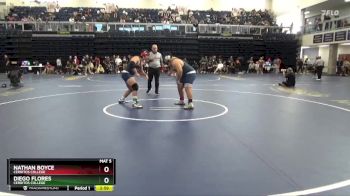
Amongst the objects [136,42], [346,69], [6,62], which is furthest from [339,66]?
[6,62]

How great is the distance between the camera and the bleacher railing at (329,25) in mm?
25078

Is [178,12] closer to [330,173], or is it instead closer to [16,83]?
[16,83]

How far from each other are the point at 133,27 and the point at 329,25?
50.2 ft

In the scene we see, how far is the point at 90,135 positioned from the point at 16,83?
389 inches

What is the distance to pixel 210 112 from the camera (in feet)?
27.2

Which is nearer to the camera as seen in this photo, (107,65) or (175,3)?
(107,65)

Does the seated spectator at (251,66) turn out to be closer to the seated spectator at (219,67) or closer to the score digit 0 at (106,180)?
the seated spectator at (219,67)

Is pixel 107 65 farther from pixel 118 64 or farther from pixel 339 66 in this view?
pixel 339 66

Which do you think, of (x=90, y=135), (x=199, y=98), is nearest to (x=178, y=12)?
(x=199, y=98)

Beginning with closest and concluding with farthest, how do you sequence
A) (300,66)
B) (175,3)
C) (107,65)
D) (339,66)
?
(107,65), (339,66), (300,66), (175,3)

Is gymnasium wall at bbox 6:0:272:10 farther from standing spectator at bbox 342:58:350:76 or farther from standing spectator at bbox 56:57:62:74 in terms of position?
standing spectator at bbox 342:58:350:76
